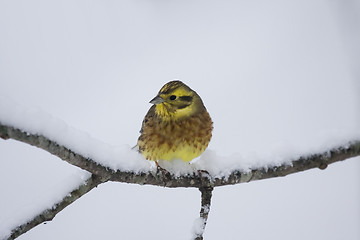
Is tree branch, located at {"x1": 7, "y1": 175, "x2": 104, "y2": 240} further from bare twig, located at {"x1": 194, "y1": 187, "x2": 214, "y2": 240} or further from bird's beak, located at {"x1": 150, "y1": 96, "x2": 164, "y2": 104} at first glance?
bird's beak, located at {"x1": 150, "y1": 96, "x2": 164, "y2": 104}

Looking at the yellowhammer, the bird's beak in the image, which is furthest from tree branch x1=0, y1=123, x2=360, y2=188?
the bird's beak

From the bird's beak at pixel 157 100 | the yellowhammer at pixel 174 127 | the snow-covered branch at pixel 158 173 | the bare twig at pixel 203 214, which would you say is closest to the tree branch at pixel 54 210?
the snow-covered branch at pixel 158 173

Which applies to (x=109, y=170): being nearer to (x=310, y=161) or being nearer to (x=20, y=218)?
(x=20, y=218)

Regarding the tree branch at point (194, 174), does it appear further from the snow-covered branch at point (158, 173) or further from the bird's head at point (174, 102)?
the bird's head at point (174, 102)

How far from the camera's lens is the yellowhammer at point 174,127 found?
3275 millimetres

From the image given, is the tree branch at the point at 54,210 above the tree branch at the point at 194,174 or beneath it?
beneath

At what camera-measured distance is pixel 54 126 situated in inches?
72.4

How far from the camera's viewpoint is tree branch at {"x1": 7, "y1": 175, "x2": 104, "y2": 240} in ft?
6.63

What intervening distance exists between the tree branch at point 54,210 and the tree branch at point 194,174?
0.07 m

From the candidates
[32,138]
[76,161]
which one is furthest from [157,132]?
[32,138]

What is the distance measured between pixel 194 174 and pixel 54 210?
0.96 m

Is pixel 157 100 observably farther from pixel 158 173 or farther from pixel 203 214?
pixel 203 214

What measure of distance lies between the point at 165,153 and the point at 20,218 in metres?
1.36

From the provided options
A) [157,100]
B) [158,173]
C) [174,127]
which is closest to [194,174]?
[158,173]
